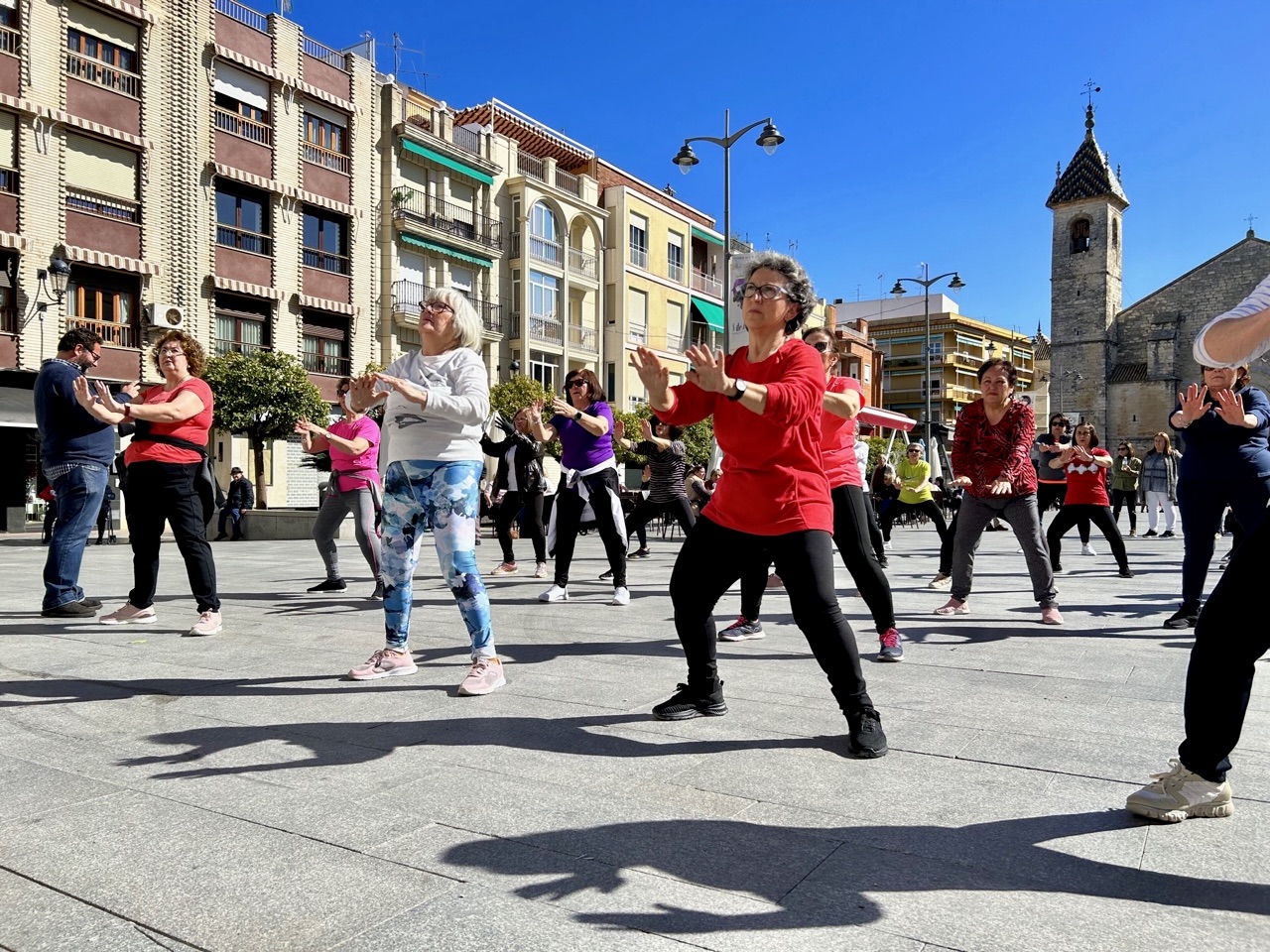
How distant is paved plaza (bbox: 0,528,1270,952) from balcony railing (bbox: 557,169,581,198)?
1515 inches

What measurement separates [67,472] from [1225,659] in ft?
22.2

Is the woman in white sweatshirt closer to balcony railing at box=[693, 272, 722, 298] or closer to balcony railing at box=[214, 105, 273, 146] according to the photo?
balcony railing at box=[214, 105, 273, 146]

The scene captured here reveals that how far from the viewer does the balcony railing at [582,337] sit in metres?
41.8

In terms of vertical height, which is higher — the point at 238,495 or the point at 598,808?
the point at 238,495

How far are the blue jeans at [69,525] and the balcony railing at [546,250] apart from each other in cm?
3343

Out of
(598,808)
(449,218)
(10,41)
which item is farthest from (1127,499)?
(10,41)

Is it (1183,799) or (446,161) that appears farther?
(446,161)

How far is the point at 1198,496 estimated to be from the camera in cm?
629

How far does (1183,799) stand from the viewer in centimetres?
273

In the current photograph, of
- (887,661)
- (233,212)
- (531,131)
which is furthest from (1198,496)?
(531,131)

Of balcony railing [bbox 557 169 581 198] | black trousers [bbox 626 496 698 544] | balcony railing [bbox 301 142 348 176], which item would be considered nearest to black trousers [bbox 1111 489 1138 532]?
black trousers [bbox 626 496 698 544]

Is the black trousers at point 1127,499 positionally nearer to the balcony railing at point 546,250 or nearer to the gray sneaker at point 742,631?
the gray sneaker at point 742,631

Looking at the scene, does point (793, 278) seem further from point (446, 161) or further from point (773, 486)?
point (446, 161)

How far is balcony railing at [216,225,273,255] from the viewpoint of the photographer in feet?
92.7
